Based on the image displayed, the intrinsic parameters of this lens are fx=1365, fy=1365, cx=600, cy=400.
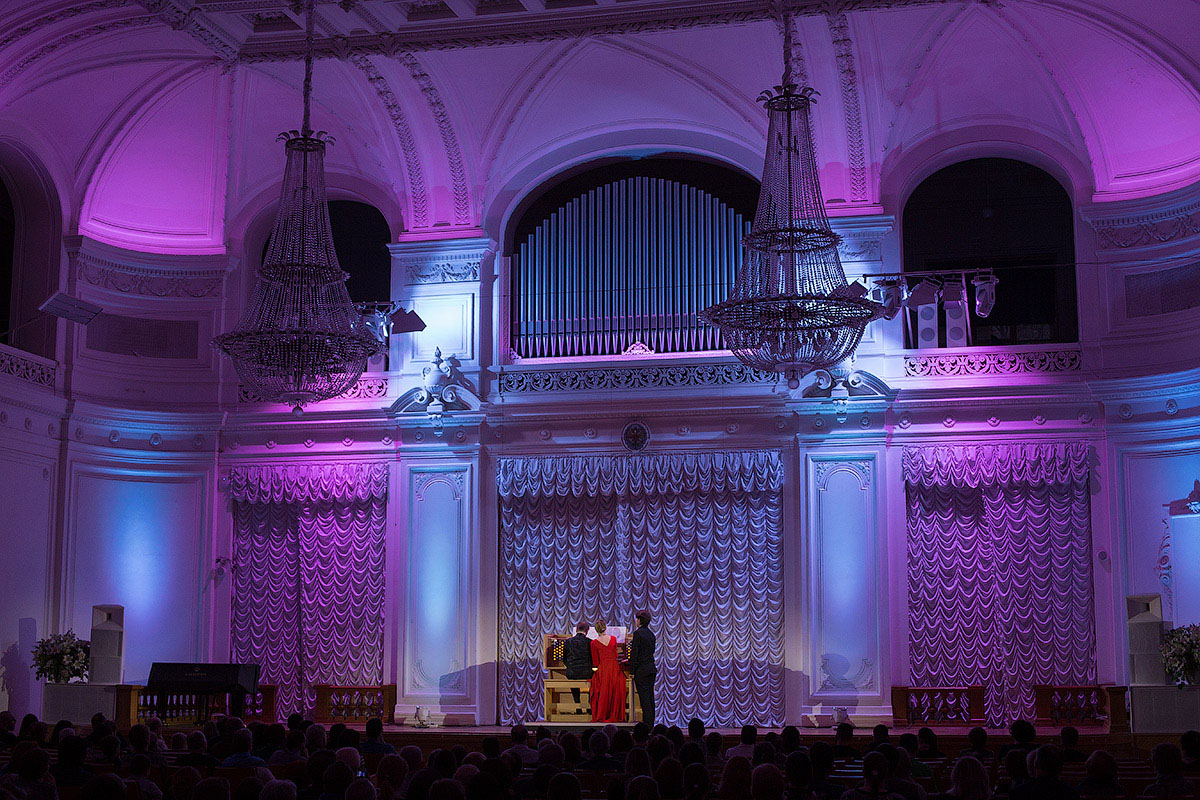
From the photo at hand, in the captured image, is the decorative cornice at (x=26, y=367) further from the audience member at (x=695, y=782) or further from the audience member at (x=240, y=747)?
the audience member at (x=695, y=782)

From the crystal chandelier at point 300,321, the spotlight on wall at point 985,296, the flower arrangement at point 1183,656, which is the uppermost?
the spotlight on wall at point 985,296

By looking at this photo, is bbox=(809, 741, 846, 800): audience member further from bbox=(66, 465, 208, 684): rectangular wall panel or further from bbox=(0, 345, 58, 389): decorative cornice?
bbox=(66, 465, 208, 684): rectangular wall panel

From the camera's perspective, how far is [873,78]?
50.8 feet

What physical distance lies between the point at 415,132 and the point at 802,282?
22.2ft

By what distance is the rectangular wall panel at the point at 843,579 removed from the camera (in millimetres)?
15180

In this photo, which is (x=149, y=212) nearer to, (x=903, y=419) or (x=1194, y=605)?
(x=903, y=419)

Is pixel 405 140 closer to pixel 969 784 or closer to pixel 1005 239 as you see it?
pixel 1005 239

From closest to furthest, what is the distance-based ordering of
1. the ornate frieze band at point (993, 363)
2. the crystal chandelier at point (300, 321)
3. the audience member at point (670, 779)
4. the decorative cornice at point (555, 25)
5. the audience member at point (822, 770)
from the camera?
the audience member at point (670, 779)
the audience member at point (822, 770)
the crystal chandelier at point (300, 321)
the decorative cornice at point (555, 25)
the ornate frieze band at point (993, 363)

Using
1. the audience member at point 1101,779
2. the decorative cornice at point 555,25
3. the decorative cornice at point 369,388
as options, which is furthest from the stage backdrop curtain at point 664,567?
the audience member at point 1101,779

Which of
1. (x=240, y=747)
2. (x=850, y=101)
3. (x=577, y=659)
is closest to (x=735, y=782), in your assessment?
(x=240, y=747)

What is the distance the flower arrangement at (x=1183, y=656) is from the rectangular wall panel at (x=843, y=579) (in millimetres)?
→ 3123

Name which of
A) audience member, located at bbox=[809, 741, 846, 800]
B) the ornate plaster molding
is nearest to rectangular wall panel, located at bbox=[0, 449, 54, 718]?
audience member, located at bbox=[809, 741, 846, 800]

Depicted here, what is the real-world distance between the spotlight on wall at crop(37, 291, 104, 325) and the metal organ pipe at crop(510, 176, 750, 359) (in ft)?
16.8

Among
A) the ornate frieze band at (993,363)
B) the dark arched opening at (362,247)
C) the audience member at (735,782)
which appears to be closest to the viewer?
the audience member at (735,782)
